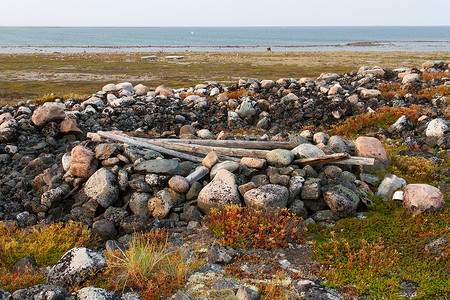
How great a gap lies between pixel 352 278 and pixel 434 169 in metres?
5.11

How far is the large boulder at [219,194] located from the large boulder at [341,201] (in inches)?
66.8

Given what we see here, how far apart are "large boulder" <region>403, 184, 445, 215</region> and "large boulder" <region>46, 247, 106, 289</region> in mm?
5291

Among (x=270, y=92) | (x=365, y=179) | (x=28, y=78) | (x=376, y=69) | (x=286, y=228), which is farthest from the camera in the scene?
(x=28, y=78)

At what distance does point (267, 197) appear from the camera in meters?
6.16

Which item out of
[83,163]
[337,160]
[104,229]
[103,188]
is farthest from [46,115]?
[337,160]

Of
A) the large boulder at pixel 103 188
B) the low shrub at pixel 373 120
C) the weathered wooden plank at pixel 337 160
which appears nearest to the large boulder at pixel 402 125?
the low shrub at pixel 373 120

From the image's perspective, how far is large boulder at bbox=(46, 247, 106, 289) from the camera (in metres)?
4.51

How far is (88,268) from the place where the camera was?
4.62 m

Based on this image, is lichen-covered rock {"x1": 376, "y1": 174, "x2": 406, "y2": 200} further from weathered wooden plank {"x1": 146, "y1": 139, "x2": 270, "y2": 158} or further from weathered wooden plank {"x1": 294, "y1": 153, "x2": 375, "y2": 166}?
weathered wooden plank {"x1": 146, "y1": 139, "x2": 270, "y2": 158}

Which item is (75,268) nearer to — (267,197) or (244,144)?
(267,197)

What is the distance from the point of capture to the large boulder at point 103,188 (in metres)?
6.93

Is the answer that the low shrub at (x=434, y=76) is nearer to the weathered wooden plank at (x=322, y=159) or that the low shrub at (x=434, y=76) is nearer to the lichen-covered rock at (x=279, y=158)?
the weathered wooden plank at (x=322, y=159)

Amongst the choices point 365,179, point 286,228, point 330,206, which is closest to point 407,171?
point 365,179

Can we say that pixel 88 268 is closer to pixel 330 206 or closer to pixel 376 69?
pixel 330 206
